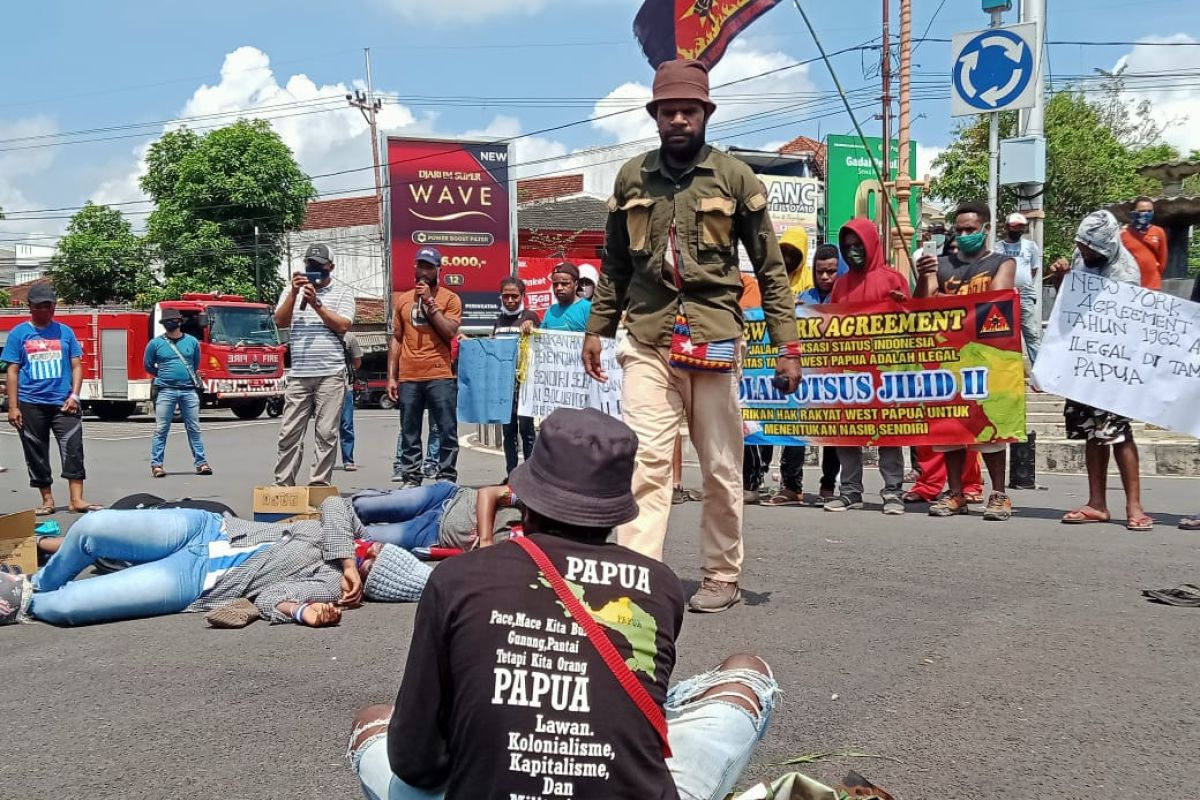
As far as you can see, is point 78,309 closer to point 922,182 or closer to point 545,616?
point 922,182

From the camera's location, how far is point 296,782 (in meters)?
3.26

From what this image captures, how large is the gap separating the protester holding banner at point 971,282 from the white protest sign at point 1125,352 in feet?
1.84

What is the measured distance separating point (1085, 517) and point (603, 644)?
Answer: 6160 mm

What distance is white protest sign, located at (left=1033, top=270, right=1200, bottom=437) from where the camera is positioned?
23.9 ft

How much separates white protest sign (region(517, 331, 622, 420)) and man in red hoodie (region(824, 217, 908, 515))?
6.77ft

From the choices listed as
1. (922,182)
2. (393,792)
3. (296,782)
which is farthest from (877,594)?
(922,182)

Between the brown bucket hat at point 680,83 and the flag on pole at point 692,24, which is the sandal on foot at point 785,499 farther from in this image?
the flag on pole at point 692,24

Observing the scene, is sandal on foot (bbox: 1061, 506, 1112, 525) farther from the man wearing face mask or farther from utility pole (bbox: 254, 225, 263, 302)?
utility pole (bbox: 254, 225, 263, 302)

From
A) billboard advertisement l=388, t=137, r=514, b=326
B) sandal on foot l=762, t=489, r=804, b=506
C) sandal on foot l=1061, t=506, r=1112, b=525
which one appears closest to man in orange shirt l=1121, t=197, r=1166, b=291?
sandal on foot l=1061, t=506, r=1112, b=525

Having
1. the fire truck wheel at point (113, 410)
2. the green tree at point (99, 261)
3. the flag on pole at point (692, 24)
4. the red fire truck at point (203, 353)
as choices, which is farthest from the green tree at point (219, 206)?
the flag on pole at point (692, 24)

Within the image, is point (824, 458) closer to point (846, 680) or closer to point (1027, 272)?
point (1027, 272)

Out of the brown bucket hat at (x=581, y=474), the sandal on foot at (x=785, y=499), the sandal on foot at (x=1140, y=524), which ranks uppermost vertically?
the brown bucket hat at (x=581, y=474)

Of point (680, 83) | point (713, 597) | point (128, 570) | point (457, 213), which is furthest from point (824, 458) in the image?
point (457, 213)

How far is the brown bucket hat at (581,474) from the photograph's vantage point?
2297 mm
